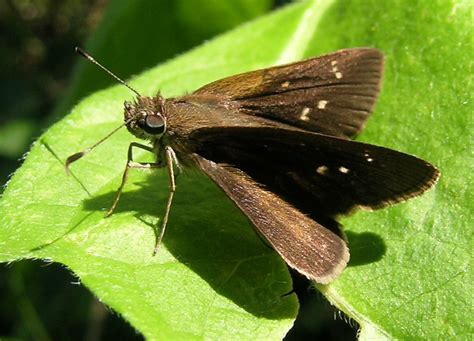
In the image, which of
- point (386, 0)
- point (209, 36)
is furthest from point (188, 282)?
point (209, 36)

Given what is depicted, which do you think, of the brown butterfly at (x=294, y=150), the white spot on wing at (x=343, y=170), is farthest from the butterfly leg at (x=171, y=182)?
the white spot on wing at (x=343, y=170)

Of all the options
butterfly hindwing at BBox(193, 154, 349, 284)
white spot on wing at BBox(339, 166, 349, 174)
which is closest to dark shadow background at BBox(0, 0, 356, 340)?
butterfly hindwing at BBox(193, 154, 349, 284)

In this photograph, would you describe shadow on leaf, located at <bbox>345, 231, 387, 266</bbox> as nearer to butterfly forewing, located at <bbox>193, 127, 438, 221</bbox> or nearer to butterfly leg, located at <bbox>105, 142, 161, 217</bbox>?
butterfly forewing, located at <bbox>193, 127, 438, 221</bbox>

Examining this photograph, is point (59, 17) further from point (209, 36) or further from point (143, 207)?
point (143, 207)

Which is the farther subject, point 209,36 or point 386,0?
point 209,36

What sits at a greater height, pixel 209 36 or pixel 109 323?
pixel 209 36

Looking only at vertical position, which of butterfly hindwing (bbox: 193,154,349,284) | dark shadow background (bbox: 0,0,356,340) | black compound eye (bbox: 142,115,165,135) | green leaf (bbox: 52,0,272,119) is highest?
black compound eye (bbox: 142,115,165,135)

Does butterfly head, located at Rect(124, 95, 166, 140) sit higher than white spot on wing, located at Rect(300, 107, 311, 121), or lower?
higher
